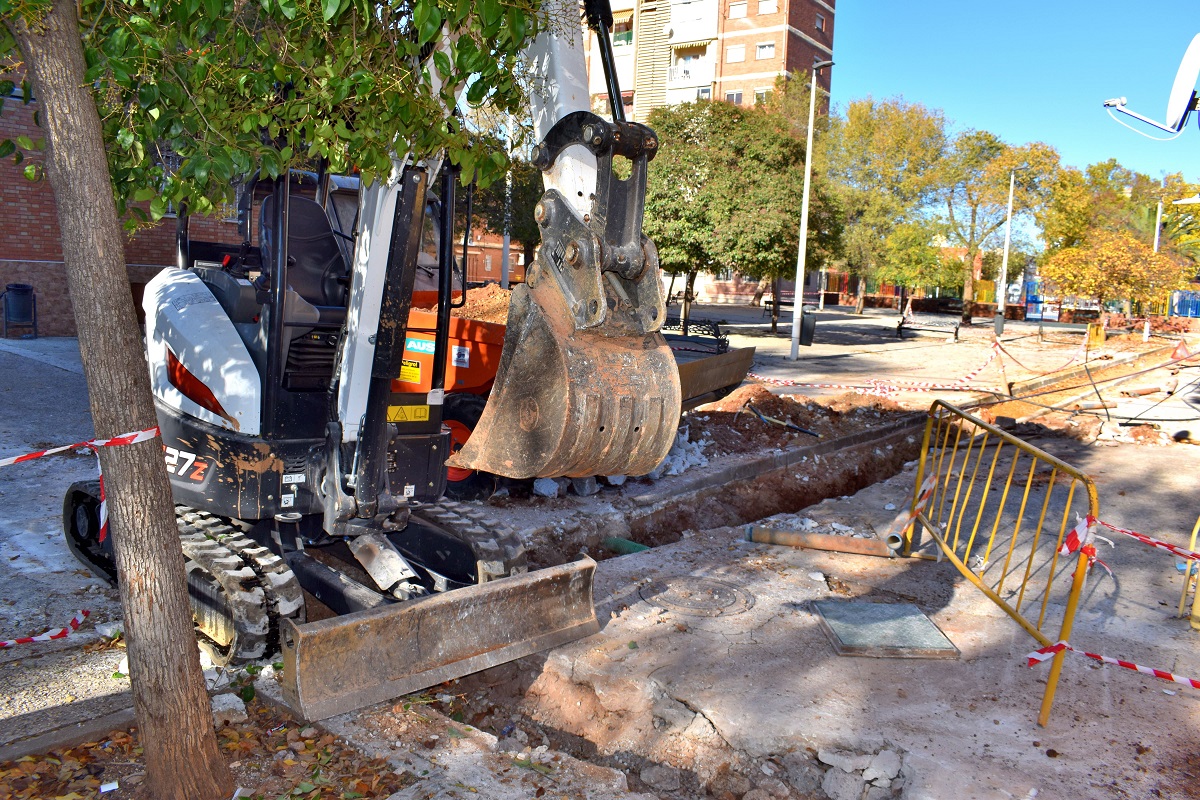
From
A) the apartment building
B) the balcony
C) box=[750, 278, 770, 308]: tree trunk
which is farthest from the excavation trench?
the balcony

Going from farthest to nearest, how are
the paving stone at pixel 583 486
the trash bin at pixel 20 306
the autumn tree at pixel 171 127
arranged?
the trash bin at pixel 20 306, the paving stone at pixel 583 486, the autumn tree at pixel 171 127

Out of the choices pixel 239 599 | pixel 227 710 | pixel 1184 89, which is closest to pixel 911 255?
pixel 1184 89

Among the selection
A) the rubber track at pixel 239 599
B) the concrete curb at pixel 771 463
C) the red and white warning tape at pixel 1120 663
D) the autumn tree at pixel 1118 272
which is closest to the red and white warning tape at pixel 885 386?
the concrete curb at pixel 771 463

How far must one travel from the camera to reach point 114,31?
291 cm

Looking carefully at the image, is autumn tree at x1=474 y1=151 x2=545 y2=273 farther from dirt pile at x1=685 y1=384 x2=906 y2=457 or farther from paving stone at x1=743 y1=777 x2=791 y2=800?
paving stone at x1=743 y1=777 x2=791 y2=800

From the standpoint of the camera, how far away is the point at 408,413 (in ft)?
16.3

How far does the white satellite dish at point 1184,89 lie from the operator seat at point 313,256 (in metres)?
7.22

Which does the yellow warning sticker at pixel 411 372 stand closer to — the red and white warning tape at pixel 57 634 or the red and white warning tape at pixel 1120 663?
the red and white warning tape at pixel 57 634

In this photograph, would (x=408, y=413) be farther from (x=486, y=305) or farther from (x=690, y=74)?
(x=690, y=74)

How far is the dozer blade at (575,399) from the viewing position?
3.40 m

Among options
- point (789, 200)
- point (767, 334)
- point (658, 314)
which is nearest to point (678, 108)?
point (789, 200)

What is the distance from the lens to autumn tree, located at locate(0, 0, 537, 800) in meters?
2.93

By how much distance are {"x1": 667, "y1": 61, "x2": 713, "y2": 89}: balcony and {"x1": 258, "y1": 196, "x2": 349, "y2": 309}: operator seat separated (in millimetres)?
48483

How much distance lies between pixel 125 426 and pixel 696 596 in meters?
3.88
